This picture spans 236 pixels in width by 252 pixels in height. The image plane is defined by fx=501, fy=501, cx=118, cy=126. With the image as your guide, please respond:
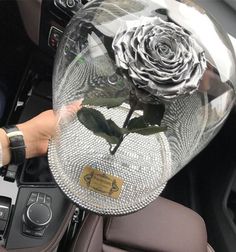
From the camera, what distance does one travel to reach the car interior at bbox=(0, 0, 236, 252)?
2.91 ft

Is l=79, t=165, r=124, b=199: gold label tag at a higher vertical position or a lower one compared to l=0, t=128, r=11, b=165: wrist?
higher

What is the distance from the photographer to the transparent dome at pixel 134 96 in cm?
57

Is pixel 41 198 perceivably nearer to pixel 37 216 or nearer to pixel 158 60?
pixel 37 216

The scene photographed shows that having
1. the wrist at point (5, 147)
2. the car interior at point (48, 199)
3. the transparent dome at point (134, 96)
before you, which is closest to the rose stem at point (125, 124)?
the transparent dome at point (134, 96)

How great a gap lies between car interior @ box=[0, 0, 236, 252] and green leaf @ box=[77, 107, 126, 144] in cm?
15

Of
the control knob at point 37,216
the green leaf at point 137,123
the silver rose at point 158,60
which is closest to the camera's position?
the silver rose at point 158,60

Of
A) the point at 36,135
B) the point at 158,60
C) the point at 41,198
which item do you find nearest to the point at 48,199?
the point at 41,198

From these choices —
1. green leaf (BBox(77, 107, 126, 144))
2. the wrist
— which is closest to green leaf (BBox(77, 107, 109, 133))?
green leaf (BBox(77, 107, 126, 144))

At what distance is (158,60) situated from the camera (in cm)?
55

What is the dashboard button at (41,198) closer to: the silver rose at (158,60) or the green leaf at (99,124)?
the green leaf at (99,124)

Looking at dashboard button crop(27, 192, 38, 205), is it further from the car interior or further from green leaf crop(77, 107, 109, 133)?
green leaf crop(77, 107, 109, 133)

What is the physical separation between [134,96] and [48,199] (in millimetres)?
361

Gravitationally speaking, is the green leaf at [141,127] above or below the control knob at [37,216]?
above

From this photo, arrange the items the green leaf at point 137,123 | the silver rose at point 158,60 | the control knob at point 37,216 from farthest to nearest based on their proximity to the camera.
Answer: the control knob at point 37,216 → the green leaf at point 137,123 → the silver rose at point 158,60
